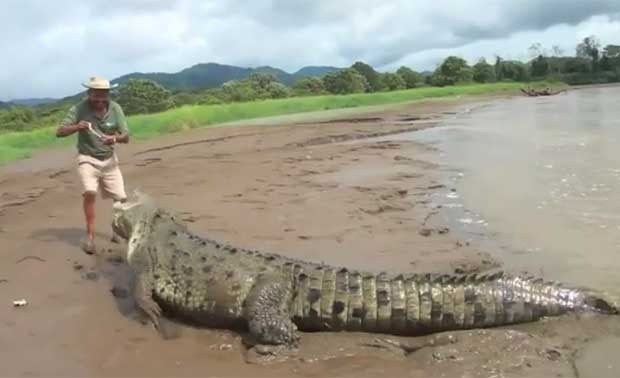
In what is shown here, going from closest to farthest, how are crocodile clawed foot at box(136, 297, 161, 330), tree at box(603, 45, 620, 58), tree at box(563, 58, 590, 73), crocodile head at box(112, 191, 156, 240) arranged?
crocodile clawed foot at box(136, 297, 161, 330) < crocodile head at box(112, 191, 156, 240) < tree at box(563, 58, 590, 73) < tree at box(603, 45, 620, 58)

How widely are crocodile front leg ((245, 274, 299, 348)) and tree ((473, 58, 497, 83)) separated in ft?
259

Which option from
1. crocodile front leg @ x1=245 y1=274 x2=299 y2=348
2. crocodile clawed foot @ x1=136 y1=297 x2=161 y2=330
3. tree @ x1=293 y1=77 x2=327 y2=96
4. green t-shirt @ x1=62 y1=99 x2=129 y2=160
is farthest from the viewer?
tree @ x1=293 y1=77 x2=327 y2=96

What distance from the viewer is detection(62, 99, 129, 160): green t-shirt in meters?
7.14

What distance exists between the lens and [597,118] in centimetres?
2514

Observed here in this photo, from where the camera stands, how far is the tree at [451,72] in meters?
75.7

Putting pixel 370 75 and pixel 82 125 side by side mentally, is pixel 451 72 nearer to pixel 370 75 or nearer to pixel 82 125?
pixel 370 75

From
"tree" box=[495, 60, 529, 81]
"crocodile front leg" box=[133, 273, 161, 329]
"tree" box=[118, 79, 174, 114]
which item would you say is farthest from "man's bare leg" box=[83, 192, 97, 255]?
"tree" box=[495, 60, 529, 81]

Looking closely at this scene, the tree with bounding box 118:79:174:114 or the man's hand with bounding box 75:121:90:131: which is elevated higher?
the tree with bounding box 118:79:174:114

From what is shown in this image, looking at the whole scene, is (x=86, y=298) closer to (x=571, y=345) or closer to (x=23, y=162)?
(x=571, y=345)

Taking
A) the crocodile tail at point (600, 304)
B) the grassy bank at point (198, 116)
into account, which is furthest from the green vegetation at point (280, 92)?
the crocodile tail at point (600, 304)

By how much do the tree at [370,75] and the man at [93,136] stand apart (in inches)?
2351

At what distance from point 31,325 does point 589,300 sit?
13.7ft

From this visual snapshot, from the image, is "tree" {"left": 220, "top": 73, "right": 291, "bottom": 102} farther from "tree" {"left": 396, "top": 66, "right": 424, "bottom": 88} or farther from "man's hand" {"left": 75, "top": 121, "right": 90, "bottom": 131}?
"man's hand" {"left": 75, "top": 121, "right": 90, "bottom": 131}

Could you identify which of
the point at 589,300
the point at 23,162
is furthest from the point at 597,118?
the point at 589,300
